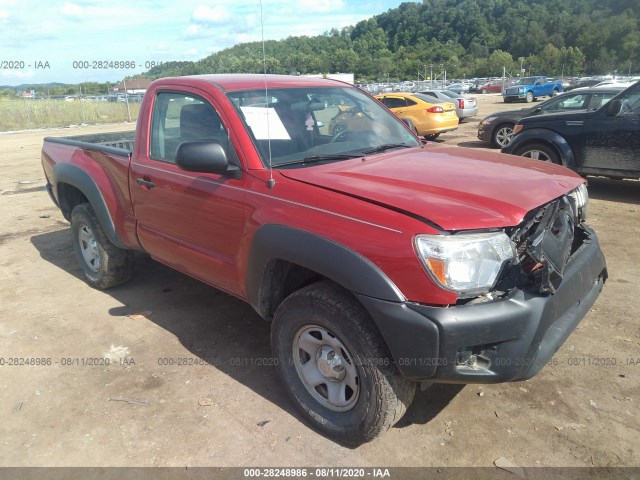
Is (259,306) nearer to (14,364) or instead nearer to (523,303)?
(523,303)

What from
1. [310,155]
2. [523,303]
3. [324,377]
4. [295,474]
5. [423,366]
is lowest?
[295,474]

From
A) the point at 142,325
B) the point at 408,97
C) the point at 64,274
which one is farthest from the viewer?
the point at 408,97

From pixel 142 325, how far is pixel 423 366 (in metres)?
2.70

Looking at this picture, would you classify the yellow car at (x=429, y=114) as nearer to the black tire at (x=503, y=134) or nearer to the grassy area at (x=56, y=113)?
the black tire at (x=503, y=134)

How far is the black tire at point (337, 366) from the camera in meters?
2.45

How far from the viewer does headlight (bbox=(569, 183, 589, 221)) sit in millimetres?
3039

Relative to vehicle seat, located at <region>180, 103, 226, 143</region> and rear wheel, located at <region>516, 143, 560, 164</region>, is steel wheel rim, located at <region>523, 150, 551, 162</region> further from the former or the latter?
vehicle seat, located at <region>180, 103, 226, 143</region>

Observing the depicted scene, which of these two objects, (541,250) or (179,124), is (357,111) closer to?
(179,124)

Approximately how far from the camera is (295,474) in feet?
8.32

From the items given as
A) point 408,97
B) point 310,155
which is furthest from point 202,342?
point 408,97

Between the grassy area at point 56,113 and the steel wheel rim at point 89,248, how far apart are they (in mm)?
24718

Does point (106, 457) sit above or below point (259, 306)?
below

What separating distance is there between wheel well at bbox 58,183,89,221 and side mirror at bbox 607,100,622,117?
266 inches

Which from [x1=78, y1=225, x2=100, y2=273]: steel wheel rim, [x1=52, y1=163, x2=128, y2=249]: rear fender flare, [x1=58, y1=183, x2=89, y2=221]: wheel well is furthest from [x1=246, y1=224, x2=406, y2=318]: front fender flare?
[x1=58, y1=183, x2=89, y2=221]: wheel well
